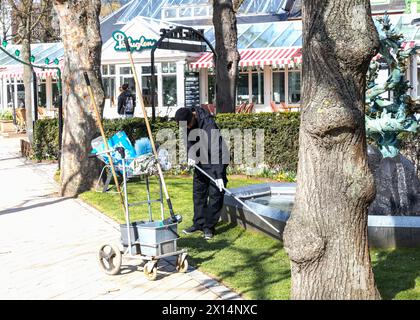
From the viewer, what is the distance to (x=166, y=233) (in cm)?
689

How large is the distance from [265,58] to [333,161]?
22.1 metres

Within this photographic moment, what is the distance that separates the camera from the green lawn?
6.16 m

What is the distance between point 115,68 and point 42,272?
24024 mm

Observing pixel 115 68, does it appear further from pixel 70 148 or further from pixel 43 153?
pixel 70 148

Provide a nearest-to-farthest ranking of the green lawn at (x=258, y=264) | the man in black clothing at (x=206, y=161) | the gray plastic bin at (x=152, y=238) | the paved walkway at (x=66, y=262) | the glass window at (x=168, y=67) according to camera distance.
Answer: the green lawn at (x=258, y=264)
the paved walkway at (x=66, y=262)
the gray plastic bin at (x=152, y=238)
the man in black clothing at (x=206, y=161)
the glass window at (x=168, y=67)

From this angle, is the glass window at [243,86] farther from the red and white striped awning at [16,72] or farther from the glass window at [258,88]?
the red and white striped awning at [16,72]

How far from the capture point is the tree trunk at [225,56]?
670 inches

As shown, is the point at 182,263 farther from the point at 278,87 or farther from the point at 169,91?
the point at 169,91

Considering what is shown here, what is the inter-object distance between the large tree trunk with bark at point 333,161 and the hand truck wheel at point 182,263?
6.62 ft

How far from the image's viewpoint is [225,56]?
55.9 feet

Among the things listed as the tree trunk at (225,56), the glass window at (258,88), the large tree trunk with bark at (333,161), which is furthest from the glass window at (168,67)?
the large tree trunk with bark at (333,161)

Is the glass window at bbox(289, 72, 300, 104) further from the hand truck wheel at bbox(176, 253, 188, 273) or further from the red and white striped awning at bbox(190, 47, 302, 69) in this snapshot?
the hand truck wheel at bbox(176, 253, 188, 273)
